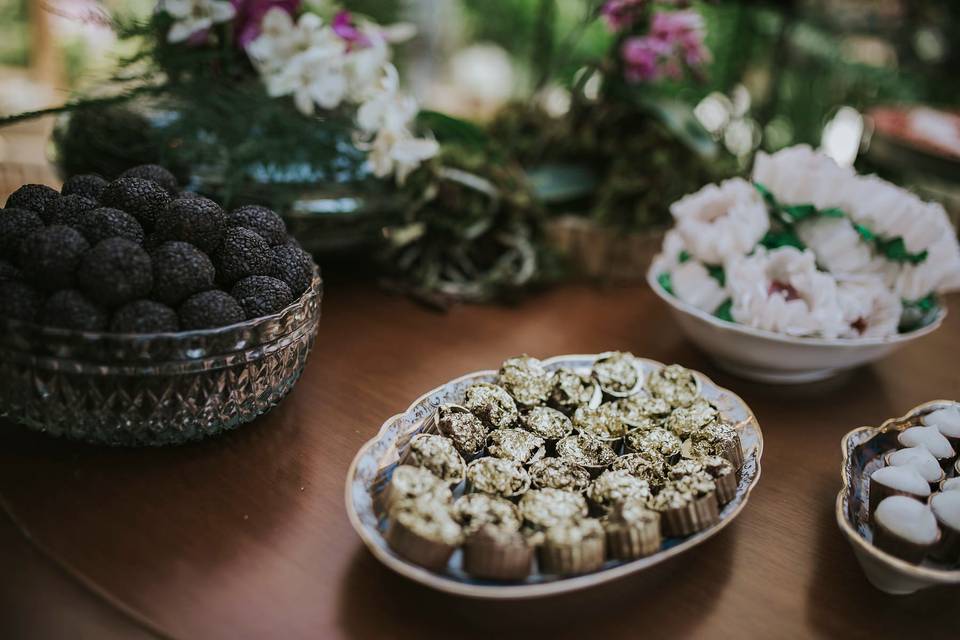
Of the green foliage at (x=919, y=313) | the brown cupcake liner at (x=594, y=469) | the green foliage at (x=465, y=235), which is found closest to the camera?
the brown cupcake liner at (x=594, y=469)

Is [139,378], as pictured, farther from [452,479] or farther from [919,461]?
[919,461]

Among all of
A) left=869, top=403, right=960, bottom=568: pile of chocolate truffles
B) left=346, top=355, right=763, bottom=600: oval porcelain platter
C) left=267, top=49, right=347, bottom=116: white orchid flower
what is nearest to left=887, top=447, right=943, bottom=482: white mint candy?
left=869, top=403, right=960, bottom=568: pile of chocolate truffles

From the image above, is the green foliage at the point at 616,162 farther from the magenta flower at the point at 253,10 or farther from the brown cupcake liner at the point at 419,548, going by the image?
the brown cupcake liner at the point at 419,548

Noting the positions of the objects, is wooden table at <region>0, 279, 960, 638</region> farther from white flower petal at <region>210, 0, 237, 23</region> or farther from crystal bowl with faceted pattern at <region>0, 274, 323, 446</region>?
white flower petal at <region>210, 0, 237, 23</region>

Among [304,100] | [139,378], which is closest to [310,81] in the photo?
[304,100]

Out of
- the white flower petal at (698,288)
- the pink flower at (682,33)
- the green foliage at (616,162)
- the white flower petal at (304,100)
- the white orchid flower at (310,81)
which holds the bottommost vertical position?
the white flower petal at (698,288)

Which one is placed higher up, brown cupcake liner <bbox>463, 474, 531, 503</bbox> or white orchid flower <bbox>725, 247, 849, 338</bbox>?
white orchid flower <bbox>725, 247, 849, 338</bbox>

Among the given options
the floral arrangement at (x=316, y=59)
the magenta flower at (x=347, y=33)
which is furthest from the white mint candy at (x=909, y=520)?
the magenta flower at (x=347, y=33)
